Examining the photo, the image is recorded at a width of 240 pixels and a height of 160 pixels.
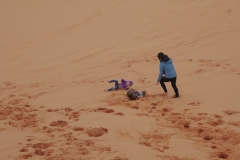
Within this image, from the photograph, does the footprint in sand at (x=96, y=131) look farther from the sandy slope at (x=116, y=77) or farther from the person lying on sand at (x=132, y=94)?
the person lying on sand at (x=132, y=94)

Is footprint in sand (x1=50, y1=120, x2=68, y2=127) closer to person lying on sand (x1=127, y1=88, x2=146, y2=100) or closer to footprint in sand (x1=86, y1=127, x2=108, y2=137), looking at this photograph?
footprint in sand (x1=86, y1=127, x2=108, y2=137)

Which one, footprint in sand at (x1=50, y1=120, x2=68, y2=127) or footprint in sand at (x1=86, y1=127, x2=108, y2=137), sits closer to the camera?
footprint in sand at (x1=86, y1=127, x2=108, y2=137)

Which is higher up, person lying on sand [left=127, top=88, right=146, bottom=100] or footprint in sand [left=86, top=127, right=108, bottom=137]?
person lying on sand [left=127, top=88, right=146, bottom=100]

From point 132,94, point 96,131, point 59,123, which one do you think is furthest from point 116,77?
point 96,131

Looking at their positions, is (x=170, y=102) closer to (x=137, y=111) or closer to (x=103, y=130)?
(x=137, y=111)

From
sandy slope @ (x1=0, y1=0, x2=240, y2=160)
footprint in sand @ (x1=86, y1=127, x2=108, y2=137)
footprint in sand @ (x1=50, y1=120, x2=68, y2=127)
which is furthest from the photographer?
footprint in sand @ (x1=50, y1=120, x2=68, y2=127)

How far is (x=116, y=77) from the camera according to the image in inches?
312

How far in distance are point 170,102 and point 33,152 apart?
2864mm

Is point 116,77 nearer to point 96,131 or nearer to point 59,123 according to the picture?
point 59,123

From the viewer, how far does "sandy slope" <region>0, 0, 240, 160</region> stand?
434 cm

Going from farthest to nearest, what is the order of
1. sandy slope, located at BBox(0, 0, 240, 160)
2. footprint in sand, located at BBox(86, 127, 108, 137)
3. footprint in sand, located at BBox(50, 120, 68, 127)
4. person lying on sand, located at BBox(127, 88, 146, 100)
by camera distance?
person lying on sand, located at BBox(127, 88, 146, 100) < footprint in sand, located at BBox(50, 120, 68, 127) < footprint in sand, located at BBox(86, 127, 108, 137) < sandy slope, located at BBox(0, 0, 240, 160)

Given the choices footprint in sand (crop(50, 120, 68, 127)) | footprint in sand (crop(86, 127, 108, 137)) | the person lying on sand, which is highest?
the person lying on sand

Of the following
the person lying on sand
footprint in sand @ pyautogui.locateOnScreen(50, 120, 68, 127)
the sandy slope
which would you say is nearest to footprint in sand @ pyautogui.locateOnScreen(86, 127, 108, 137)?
the sandy slope

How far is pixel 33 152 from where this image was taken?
4035mm
